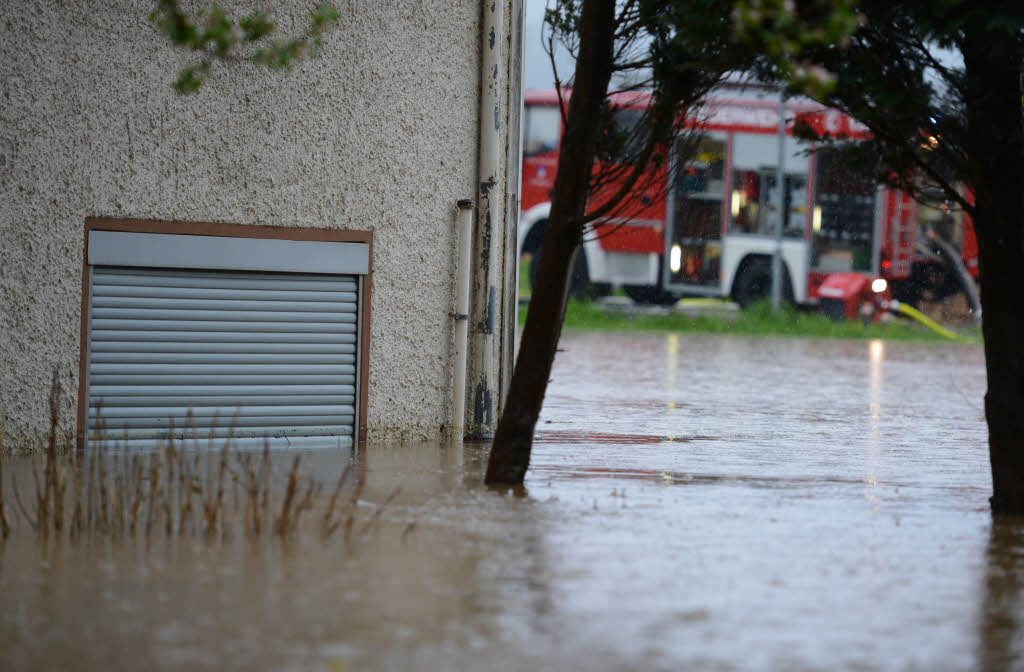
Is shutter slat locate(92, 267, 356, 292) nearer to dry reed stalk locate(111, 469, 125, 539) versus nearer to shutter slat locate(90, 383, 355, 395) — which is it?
shutter slat locate(90, 383, 355, 395)

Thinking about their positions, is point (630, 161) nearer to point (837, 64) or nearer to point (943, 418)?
point (837, 64)

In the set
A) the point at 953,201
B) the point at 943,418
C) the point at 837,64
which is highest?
the point at 837,64

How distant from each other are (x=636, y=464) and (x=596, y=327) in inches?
729

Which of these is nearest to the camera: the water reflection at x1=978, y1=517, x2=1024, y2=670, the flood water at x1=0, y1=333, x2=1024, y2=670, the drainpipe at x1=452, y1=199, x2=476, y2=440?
the flood water at x1=0, y1=333, x2=1024, y2=670

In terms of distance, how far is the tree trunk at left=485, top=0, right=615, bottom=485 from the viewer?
870 centimetres

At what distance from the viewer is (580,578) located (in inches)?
243

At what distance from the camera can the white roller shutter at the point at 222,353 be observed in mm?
9859

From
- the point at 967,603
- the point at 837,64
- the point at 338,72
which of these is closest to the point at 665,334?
the point at 338,72

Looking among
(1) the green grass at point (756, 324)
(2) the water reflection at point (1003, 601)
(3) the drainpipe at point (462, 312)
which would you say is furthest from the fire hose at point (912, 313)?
(2) the water reflection at point (1003, 601)

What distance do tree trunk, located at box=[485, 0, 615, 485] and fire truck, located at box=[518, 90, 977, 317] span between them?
20087mm

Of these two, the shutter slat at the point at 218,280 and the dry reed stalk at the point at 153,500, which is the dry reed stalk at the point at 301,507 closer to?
the dry reed stalk at the point at 153,500

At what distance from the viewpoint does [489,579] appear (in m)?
6.13

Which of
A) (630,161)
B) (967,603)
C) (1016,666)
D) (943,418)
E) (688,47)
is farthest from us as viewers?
(943,418)

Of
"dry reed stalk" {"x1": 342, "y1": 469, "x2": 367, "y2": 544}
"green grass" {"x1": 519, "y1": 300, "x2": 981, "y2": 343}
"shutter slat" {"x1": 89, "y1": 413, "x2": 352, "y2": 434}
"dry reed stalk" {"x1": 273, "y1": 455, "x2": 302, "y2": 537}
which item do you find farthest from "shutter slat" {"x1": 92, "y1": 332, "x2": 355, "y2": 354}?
"green grass" {"x1": 519, "y1": 300, "x2": 981, "y2": 343}
